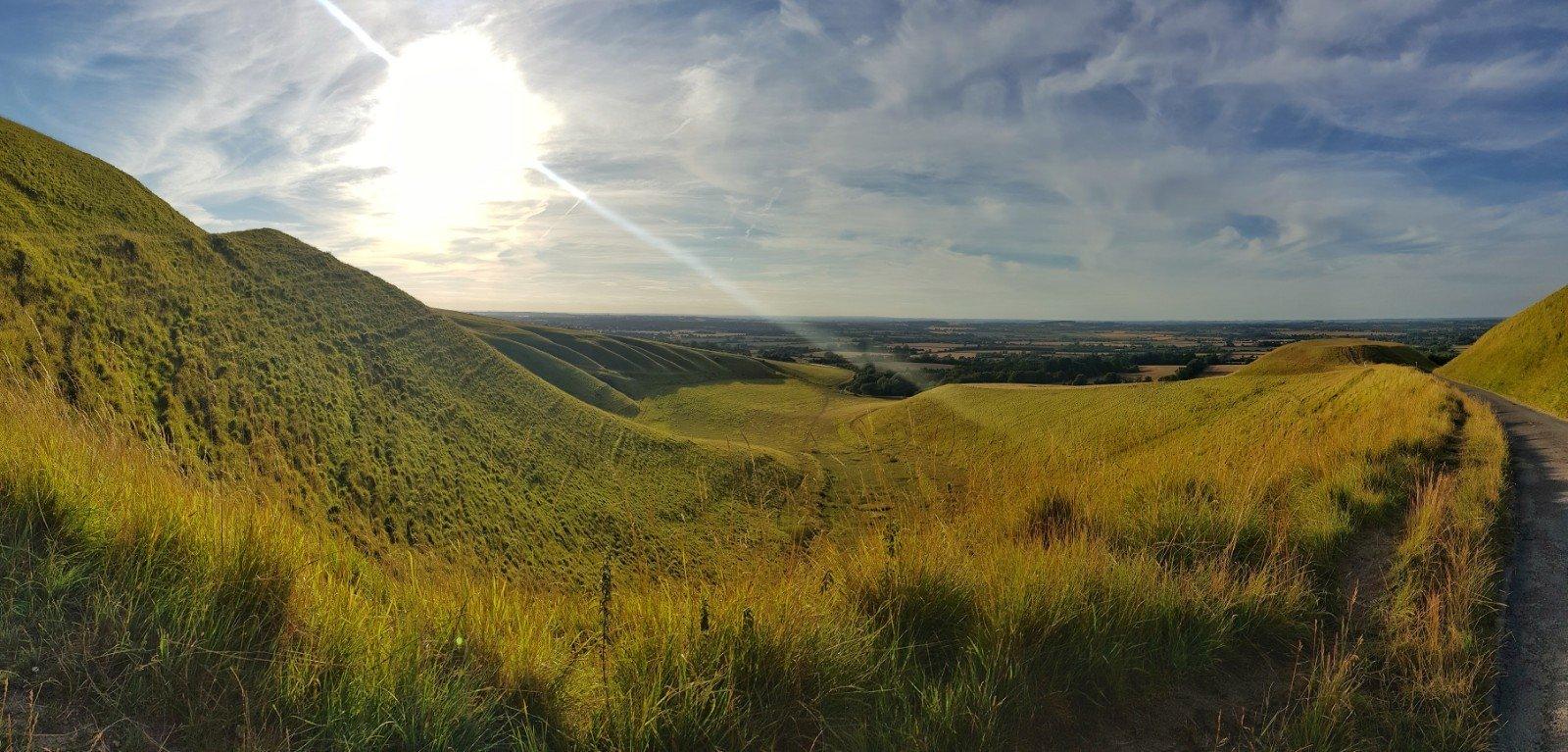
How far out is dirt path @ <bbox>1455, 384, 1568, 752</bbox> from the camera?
9.99ft

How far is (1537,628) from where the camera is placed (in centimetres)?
396

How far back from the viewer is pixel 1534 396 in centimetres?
2925

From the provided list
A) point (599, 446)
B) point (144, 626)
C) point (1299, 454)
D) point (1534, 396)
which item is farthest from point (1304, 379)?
point (144, 626)

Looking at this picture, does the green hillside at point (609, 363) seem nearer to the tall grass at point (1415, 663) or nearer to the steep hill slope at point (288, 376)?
the steep hill slope at point (288, 376)

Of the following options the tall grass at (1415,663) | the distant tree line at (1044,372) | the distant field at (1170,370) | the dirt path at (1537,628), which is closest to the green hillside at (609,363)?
the distant tree line at (1044,372)

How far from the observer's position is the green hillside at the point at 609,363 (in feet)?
238

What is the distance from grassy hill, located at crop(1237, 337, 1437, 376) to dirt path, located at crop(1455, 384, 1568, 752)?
2275 inches

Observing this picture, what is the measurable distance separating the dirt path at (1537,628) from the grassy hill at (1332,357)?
2275 inches

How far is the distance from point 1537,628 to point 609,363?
100597mm

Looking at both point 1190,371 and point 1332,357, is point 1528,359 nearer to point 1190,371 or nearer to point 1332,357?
point 1190,371


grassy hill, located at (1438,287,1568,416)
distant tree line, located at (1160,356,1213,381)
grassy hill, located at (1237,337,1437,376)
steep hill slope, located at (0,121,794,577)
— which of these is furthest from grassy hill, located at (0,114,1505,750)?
grassy hill, located at (1237,337,1437,376)

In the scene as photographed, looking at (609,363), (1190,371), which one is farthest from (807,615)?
(609,363)

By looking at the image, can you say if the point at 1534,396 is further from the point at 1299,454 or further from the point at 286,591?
the point at 286,591

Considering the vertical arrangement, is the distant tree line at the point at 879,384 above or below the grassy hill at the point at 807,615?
below
